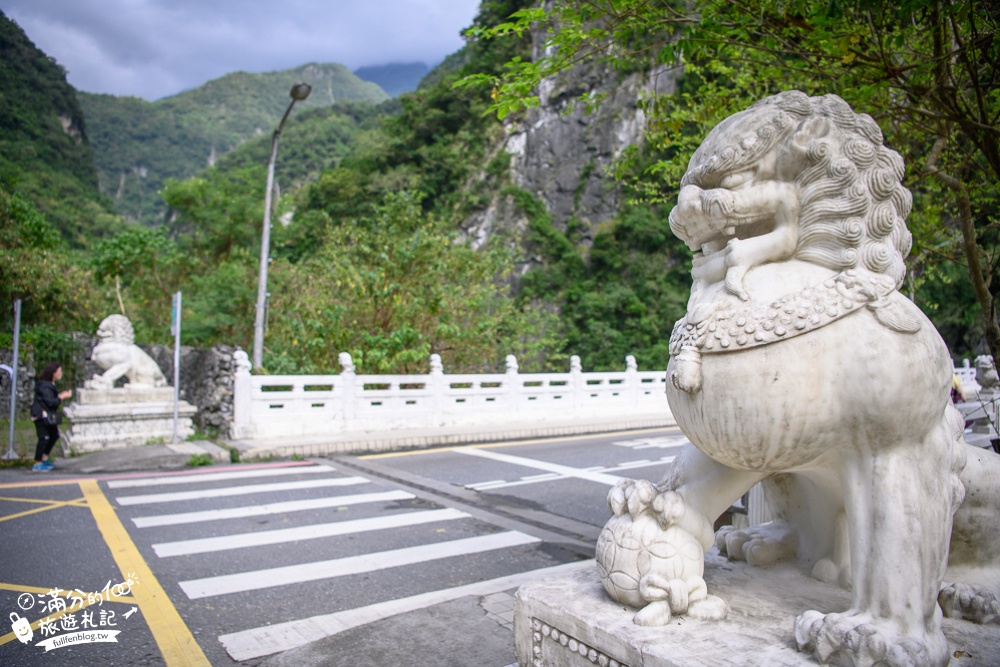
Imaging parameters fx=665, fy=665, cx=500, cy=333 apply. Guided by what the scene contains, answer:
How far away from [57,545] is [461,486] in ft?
11.9

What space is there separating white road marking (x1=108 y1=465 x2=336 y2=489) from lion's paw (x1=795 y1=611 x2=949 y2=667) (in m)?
6.89

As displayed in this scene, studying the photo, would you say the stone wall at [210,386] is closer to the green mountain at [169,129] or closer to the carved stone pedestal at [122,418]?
the carved stone pedestal at [122,418]

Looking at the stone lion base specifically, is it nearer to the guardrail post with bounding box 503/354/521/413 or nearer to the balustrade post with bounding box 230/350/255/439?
the balustrade post with bounding box 230/350/255/439

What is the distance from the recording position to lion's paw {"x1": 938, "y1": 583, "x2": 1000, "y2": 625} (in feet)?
6.43

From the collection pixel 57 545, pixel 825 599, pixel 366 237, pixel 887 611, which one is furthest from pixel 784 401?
pixel 366 237

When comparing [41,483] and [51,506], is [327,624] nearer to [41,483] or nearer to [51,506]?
[51,506]

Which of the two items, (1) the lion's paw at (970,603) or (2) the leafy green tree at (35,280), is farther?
(2) the leafy green tree at (35,280)

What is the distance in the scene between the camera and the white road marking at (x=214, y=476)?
23.1 ft

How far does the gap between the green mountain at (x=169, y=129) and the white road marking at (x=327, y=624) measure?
52410mm

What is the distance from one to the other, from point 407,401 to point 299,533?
588 centimetres

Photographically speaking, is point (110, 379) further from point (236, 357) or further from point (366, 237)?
point (366, 237)

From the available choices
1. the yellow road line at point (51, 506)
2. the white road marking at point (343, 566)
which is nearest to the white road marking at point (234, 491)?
the yellow road line at point (51, 506)

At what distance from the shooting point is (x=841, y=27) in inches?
147

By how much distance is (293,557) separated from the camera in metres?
4.56
